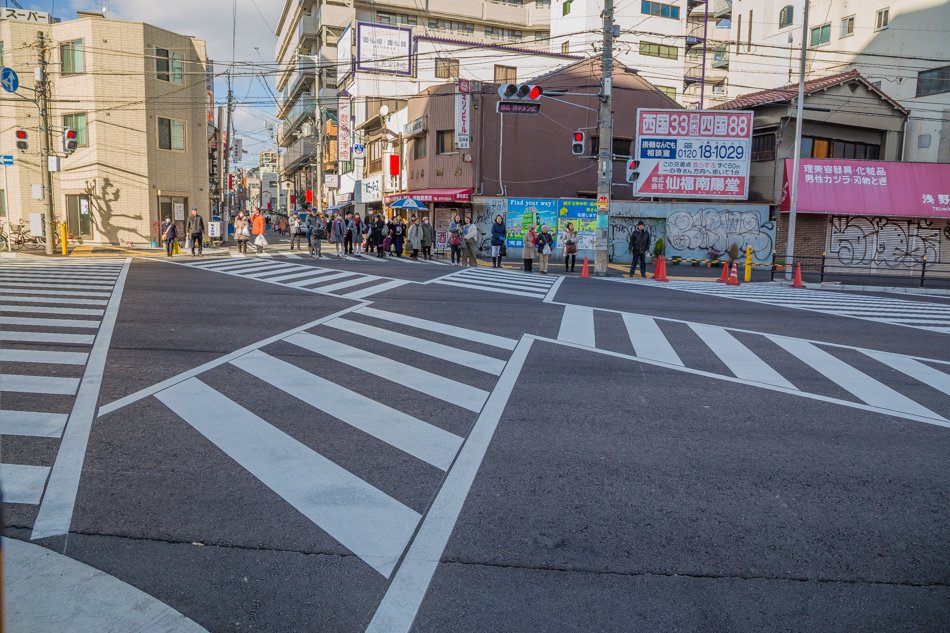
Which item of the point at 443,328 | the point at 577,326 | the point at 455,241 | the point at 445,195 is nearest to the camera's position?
the point at 443,328

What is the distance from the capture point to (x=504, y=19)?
70.0 meters

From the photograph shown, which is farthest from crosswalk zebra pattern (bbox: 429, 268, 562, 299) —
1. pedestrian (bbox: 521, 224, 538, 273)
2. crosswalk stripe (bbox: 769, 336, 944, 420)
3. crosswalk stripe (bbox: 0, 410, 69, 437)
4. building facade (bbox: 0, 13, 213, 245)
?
building facade (bbox: 0, 13, 213, 245)

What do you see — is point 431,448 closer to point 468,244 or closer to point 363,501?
point 363,501

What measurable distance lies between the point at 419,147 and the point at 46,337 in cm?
2881

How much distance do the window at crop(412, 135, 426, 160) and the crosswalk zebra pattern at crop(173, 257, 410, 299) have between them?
13450 mm

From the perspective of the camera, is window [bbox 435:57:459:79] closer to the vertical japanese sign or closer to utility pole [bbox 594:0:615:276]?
the vertical japanese sign

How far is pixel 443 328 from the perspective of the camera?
459 inches

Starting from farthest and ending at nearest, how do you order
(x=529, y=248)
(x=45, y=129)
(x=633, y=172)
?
(x=45, y=129)
(x=529, y=248)
(x=633, y=172)

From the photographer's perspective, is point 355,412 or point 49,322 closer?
point 355,412

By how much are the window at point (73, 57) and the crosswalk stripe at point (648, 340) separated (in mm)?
29499

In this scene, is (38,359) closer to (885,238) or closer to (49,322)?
(49,322)

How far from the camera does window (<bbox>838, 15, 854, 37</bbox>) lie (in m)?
39.7

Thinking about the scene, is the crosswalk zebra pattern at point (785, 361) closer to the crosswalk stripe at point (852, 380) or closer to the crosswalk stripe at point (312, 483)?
the crosswalk stripe at point (852, 380)

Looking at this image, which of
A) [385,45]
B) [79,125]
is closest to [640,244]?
[79,125]
